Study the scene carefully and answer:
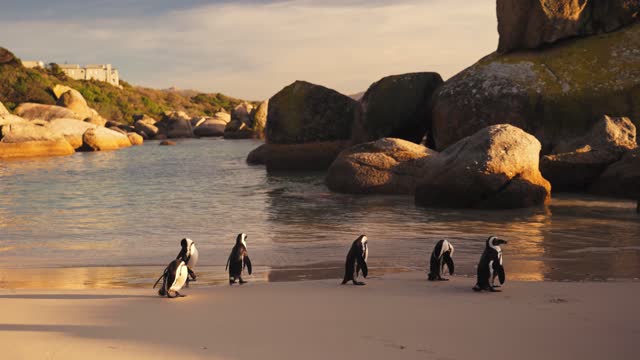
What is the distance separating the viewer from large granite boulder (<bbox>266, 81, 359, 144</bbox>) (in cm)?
2798

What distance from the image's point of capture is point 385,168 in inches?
781

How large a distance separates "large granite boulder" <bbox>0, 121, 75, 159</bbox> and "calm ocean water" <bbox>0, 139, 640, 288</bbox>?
59.6ft

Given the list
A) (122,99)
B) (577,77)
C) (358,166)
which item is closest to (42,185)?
(358,166)

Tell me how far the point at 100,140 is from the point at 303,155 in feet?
86.4

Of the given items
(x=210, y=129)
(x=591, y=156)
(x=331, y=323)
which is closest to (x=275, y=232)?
(x=331, y=323)

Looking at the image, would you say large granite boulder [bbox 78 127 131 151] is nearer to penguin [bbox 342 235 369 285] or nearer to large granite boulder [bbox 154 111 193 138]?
large granite boulder [bbox 154 111 193 138]

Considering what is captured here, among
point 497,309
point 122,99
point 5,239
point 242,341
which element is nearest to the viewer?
point 242,341

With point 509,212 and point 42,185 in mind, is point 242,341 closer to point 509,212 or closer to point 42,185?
point 509,212

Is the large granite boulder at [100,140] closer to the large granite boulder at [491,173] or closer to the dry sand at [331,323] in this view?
the large granite boulder at [491,173]

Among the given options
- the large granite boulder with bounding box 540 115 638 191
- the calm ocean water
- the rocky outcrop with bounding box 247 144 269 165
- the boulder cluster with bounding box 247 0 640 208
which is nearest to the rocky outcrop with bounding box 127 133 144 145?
the rocky outcrop with bounding box 247 144 269 165

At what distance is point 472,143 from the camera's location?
1667 cm

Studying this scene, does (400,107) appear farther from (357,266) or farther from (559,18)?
(357,266)

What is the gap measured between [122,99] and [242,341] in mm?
106752

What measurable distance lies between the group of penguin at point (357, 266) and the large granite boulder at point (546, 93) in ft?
40.7
